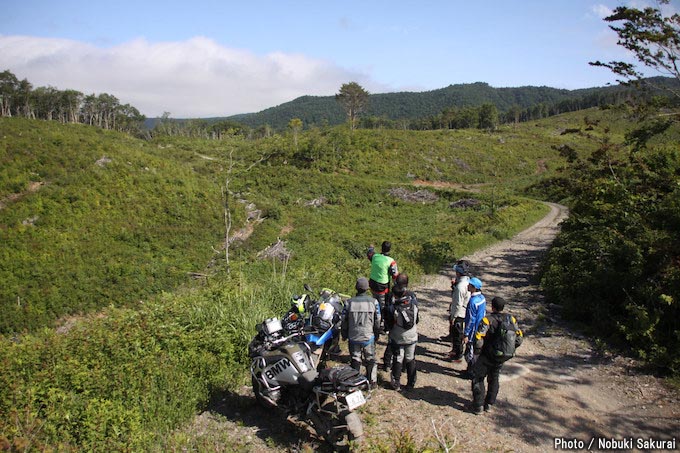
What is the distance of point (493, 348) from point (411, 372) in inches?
52.4

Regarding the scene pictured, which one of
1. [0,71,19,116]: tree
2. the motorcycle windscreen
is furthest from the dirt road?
[0,71,19,116]: tree

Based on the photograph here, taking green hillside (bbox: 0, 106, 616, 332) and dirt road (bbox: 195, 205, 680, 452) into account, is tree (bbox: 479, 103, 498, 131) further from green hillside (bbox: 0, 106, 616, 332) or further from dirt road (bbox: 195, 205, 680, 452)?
dirt road (bbox: 195, 205, 680, 452)

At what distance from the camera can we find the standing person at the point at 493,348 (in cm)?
530

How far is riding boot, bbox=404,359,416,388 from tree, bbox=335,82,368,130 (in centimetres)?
7356

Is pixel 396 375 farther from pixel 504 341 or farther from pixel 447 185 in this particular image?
pixel 447 185

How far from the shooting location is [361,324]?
5.64 meters

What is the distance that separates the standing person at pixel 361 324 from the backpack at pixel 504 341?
164 cm

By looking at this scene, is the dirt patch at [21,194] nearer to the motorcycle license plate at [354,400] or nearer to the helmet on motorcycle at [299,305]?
the helmet on motorcycle at [299,305]

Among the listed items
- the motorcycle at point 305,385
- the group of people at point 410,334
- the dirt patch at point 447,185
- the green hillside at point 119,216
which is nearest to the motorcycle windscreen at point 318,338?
the motorcycle at point 305,385

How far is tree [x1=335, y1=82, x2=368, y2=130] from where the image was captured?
77.3 m

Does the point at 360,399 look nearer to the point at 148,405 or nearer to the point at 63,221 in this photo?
the point at 148,405

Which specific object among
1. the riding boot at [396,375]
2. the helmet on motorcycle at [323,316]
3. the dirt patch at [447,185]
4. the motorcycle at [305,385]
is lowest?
the riding boot at [396,375]

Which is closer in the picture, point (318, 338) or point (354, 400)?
point (354, 400)

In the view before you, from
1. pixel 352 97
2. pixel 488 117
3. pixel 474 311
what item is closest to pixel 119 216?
pixel 474 311
